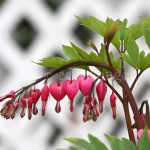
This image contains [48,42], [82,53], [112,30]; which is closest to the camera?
[112,30]

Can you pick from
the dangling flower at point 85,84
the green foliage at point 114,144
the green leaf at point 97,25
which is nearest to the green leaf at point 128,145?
the green foliage at point 114,144

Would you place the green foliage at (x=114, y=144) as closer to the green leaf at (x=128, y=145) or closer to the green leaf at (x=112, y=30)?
the green leaf at (x=128, y=145)

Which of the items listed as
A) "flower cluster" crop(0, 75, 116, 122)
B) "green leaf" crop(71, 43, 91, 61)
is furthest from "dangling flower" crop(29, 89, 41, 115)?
"green leaf" crop(71, 43, 91, 61)

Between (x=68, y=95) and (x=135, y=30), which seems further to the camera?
(x=135, y=30)

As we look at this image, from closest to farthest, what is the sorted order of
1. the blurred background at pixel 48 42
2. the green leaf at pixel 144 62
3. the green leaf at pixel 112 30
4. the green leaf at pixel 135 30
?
the green leaf at pixel 112 30 → the green leaf at pixel 144 62 → the green leaf at pixel 135 30 → the blurred background at pixel 48 42

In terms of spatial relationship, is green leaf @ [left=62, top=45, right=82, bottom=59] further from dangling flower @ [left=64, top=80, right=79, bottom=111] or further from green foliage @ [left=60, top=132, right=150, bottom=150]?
green foliage @ [left=60, top=132, right=150, bottom=150]

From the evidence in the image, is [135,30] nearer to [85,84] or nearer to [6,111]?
[85,84]

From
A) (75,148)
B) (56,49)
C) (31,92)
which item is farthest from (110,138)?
(56,49)

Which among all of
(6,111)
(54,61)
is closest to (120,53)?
(54,61)

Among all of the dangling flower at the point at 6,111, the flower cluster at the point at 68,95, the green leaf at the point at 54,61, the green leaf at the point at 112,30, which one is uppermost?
the green leaf at the point at 112,30

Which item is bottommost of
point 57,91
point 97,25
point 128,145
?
point 128,145

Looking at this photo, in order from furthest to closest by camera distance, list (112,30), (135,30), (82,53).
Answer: (135,30) < (82,53) < (112,30)

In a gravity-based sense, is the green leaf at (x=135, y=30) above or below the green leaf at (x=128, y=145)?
above
